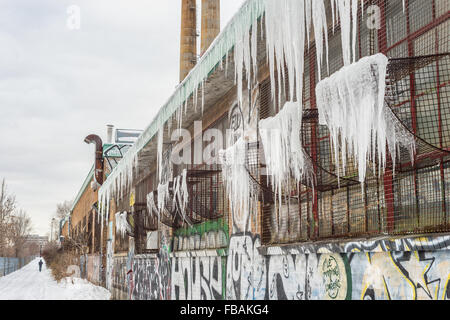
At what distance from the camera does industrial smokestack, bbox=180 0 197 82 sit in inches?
917

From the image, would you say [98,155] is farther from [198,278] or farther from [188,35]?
[198,278]

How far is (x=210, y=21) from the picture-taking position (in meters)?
21.7

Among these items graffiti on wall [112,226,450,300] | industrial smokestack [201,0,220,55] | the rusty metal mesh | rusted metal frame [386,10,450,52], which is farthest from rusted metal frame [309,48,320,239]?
industrial smokestack [201,0,220,55]

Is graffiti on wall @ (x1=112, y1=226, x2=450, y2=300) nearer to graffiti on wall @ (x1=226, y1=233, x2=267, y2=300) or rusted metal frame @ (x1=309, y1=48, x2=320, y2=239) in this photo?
graffiti on wall @ (x1=226, y1=233, x2=267, y2=300)

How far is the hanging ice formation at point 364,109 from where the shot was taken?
4160mm

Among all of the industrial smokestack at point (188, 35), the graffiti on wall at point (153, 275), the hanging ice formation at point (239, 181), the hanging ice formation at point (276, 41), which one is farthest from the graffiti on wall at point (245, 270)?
the industrial smokestack at point (188, 35)

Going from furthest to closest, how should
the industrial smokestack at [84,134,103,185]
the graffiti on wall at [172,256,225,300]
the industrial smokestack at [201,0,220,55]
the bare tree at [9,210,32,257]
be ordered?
the bare tree at [9,210,32,257] < the industrial smokestack at [84,134,103,185] < the industrial smokestack at [201,0,220,55] < the graffiti on wall at [172,256,225,300]

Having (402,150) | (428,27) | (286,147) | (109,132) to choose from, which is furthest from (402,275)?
(109,132)

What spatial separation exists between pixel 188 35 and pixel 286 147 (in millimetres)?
18461

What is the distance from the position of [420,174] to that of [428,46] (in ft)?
3.74

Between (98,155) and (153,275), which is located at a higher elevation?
(98,155)

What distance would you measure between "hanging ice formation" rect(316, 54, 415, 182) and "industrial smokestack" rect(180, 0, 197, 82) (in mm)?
19079

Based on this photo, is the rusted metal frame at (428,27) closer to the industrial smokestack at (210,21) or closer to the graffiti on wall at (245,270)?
the graffiti on wall at (245,270)

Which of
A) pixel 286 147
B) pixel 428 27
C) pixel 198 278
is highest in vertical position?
pixel 428 27
